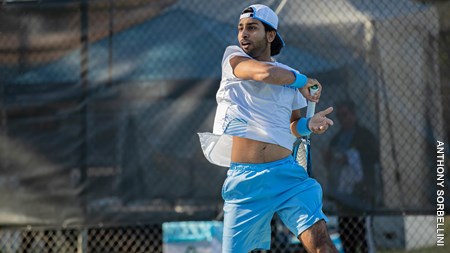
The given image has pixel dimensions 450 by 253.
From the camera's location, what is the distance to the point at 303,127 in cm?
447

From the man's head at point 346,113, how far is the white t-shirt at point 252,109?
70.0 inches

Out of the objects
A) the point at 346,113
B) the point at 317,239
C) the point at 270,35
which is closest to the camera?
the point at 317,239

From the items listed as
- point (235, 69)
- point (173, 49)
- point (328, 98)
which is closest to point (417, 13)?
point (328, 98)

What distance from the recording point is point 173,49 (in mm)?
6391

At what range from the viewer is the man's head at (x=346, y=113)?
6.18m

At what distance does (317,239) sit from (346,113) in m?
2.22

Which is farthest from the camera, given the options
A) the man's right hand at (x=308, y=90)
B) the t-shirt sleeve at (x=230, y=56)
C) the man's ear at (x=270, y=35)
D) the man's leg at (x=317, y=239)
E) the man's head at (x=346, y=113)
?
the man's head at (x=346, y=113)

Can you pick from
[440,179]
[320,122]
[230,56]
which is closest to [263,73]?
[230,56]

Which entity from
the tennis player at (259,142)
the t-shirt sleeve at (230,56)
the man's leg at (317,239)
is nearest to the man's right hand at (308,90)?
the tennis player at (259,142)

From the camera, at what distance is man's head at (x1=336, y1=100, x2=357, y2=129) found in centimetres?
618

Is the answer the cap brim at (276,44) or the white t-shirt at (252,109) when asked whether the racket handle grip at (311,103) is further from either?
the cap brim at (276,44)

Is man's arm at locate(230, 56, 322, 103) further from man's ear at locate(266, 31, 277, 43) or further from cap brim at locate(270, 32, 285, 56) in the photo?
cap brim at locate(270, 32, 285, 56)

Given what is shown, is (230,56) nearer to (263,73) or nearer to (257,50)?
(257,50)

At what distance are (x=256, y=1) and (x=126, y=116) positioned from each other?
141 cm
